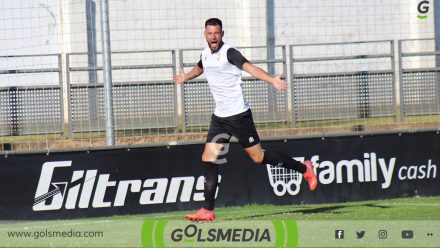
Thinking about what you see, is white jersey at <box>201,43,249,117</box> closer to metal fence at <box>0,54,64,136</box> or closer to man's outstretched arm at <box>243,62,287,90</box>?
man's outstretched arm at <box>243,62,287,90</box>

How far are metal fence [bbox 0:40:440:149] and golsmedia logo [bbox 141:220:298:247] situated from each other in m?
3.55

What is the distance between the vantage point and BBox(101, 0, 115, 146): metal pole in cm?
1284

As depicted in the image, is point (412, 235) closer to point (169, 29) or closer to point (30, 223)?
point (30, 223)

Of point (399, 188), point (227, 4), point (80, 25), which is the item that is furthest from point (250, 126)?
point (227, 4)

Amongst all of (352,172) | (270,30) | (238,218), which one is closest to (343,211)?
(238,218)

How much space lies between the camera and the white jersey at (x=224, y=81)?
34.6ft

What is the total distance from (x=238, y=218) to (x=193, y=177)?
6.21 feet

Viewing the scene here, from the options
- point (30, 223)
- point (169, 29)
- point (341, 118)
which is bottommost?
point (30, 223)

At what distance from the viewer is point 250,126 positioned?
10805 mm

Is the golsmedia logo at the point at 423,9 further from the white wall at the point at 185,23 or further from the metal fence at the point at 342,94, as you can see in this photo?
the metal fence at the point at 342,94

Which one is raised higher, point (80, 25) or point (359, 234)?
point (80, 25)

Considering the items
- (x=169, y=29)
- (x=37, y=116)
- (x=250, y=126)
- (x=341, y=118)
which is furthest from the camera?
(x=169, y=29)

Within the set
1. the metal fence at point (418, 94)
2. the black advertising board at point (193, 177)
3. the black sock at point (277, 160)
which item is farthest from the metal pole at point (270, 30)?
the black sock at point (277, 160)

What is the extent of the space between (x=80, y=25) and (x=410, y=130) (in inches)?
215
